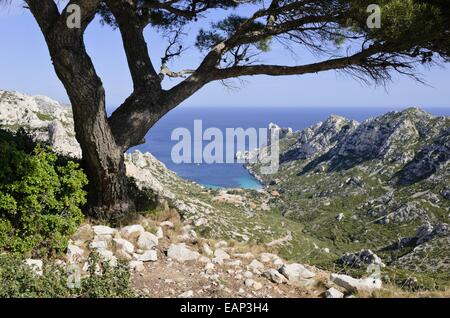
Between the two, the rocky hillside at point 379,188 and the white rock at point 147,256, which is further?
the rocky hillside at point 379,188

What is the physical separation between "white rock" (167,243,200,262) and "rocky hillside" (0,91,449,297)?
1cm

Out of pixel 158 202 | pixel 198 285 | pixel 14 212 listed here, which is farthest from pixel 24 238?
pixel 158 202

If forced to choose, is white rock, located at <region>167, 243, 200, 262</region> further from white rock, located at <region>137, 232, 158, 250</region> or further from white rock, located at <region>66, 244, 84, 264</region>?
white rock, located at <region>66, 244, 84, 264</region>

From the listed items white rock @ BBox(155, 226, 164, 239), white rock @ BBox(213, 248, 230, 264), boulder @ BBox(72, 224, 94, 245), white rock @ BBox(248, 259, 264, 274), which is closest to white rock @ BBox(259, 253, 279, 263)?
white rock @ BBox(248, 259, 264, 274)

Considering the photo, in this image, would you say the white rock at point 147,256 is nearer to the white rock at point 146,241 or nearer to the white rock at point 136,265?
the white rock at point 136,265

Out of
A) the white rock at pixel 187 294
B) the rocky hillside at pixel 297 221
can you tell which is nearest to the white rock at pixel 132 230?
the rocky hillside at pixel 297 221

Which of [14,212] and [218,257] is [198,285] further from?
[14,212]

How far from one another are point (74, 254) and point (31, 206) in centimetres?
78

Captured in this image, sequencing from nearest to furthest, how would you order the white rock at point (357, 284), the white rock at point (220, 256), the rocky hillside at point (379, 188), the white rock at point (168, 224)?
the white rock at point (357, 284) → the white rock at point (220, 256) → the white rock at point (168, 224) → the rocky hillside at point (379, 188)

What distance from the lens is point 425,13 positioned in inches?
208

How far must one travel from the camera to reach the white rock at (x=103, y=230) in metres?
5.89

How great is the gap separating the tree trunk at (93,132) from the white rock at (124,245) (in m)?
0.83

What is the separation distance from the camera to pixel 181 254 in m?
5.62

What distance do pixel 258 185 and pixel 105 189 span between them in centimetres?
13167
